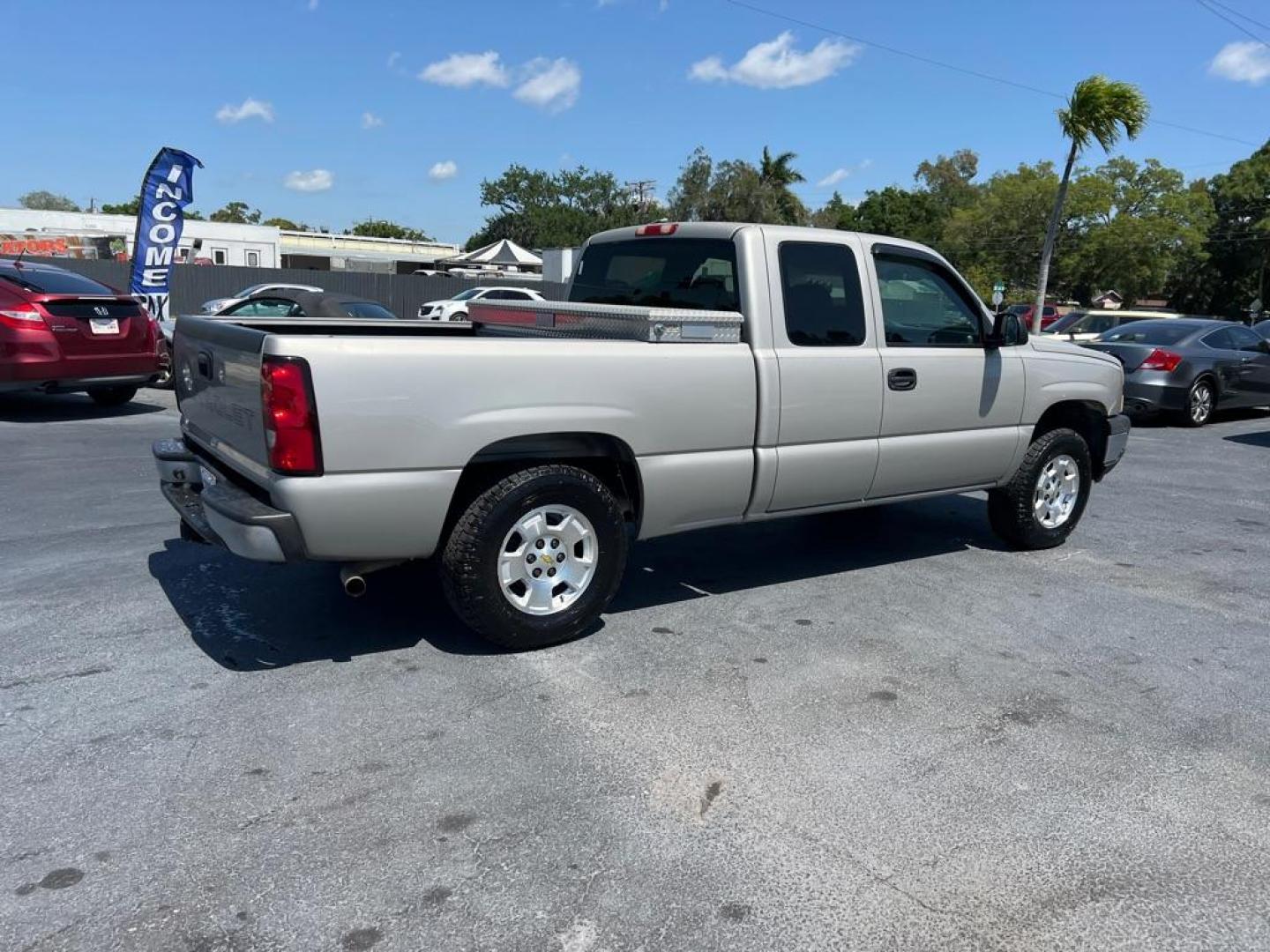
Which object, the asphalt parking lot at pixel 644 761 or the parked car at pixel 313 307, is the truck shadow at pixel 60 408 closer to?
the parked car at pixel 313 307

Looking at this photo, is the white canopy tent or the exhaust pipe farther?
the white canopy tent

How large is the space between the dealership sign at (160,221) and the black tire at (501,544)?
14.5 metres

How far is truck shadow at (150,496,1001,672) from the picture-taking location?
15.1 ft

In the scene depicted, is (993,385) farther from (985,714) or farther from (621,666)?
(621,666)

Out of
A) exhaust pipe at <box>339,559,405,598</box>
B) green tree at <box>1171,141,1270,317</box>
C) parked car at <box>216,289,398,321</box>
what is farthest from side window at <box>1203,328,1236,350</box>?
green tree at <box>1171,141,1270,317</box>

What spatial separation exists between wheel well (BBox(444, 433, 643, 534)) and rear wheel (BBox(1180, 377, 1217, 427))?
441 inches

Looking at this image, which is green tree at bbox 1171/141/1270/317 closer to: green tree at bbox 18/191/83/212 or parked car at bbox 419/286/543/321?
parked car at bbox 419/286/543/321

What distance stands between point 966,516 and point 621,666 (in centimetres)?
423

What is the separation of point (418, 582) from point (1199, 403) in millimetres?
11929

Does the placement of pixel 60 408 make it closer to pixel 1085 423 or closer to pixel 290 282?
pixel 1085 423

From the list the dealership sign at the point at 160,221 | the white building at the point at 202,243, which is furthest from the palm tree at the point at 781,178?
the dealership sign at the point at 160,221

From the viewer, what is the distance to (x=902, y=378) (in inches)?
219

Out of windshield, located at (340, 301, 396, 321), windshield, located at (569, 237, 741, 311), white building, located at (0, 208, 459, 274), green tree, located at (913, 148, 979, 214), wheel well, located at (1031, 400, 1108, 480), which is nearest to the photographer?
windshield, located at (569, 237, 741, 311)

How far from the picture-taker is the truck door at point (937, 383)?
18.3 feet
